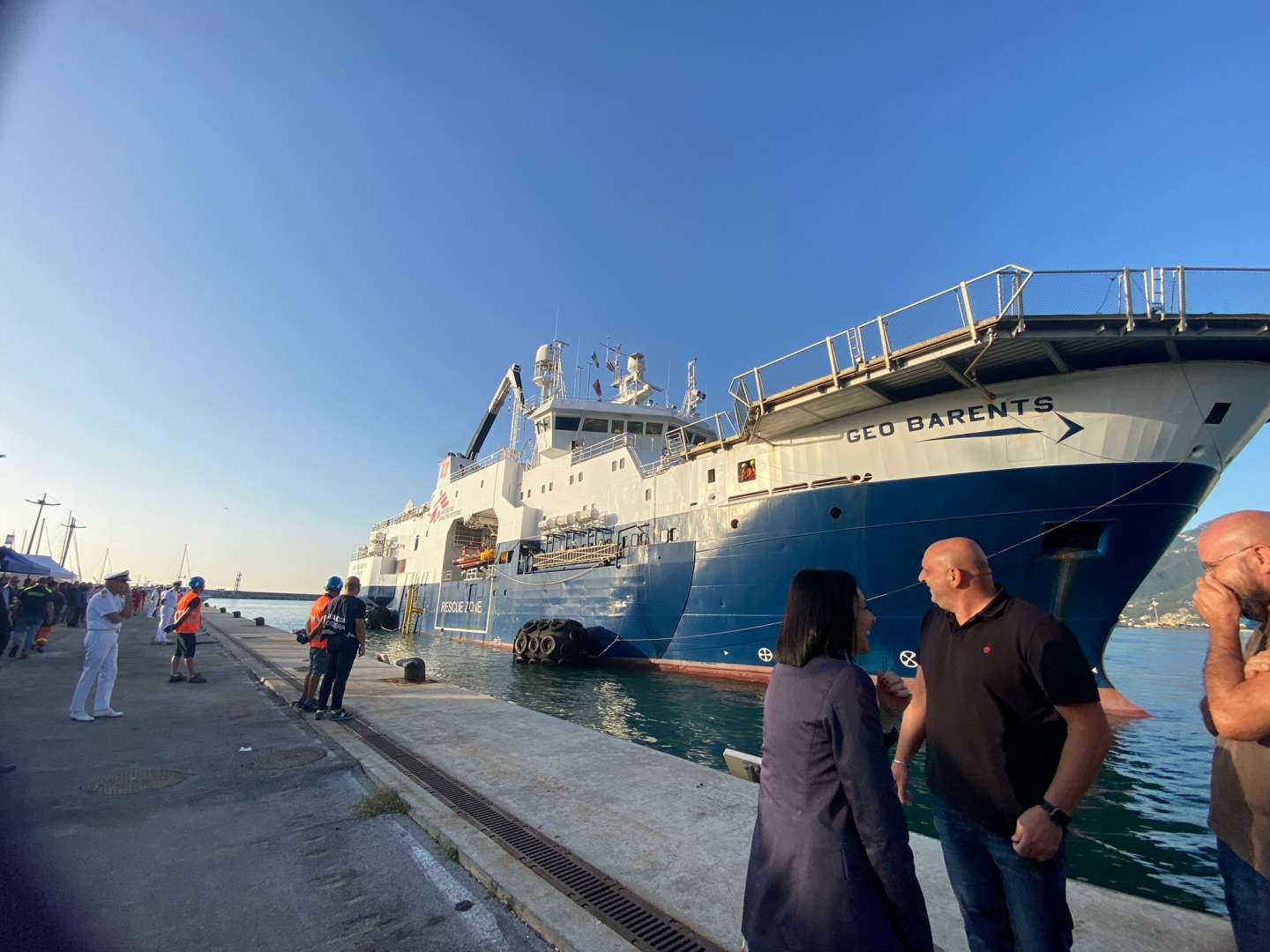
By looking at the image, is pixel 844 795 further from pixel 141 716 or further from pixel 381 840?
pixel 141 716

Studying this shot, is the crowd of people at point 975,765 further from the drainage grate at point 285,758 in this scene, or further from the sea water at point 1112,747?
the drainage grate at point 285,758

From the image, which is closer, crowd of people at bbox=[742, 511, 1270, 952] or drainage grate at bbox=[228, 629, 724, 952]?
crowd of people at bbox=[742, 511, 1270, 952]

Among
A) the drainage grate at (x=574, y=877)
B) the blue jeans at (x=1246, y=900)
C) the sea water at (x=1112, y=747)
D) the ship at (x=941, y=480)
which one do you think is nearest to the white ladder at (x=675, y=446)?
the ship at (x=941, y=480)

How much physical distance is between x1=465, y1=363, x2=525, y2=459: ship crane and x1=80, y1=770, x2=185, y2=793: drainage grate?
1060 inches

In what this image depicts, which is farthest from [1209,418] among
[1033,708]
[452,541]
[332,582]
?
[452,541]

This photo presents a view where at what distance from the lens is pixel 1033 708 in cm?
197

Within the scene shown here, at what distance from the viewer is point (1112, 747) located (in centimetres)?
947

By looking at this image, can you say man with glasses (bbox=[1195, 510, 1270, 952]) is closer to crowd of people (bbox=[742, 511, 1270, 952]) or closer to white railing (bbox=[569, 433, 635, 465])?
crowd of people (bbox=[742, 511, 1270, 952])

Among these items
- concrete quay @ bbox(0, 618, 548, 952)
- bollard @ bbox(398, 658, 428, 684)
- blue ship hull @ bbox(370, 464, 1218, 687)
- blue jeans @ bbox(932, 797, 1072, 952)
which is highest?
blue ship hull @ bbox(370, 464, 1218, 687)

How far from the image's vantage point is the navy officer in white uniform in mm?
6137

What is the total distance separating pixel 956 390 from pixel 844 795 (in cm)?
1179

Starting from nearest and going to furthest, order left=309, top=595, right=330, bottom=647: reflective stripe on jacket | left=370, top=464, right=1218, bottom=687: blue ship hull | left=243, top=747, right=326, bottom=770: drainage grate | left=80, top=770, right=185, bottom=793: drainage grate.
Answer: left=80, top=770, right=185, bottom=793: drainage grate → left=243, top=747, right=326, bottom=770: drainage grate → left=309, top=595, right=330, bottom=647: reflective stripe on jacket → left=370, top=464, right=1218, bottom=687: blue ship hull

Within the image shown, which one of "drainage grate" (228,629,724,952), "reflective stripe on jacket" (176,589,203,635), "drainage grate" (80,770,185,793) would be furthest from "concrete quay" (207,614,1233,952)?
"reflective stripe on jacket" (176,589,203,635)

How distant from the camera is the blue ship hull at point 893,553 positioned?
10.4 metres
